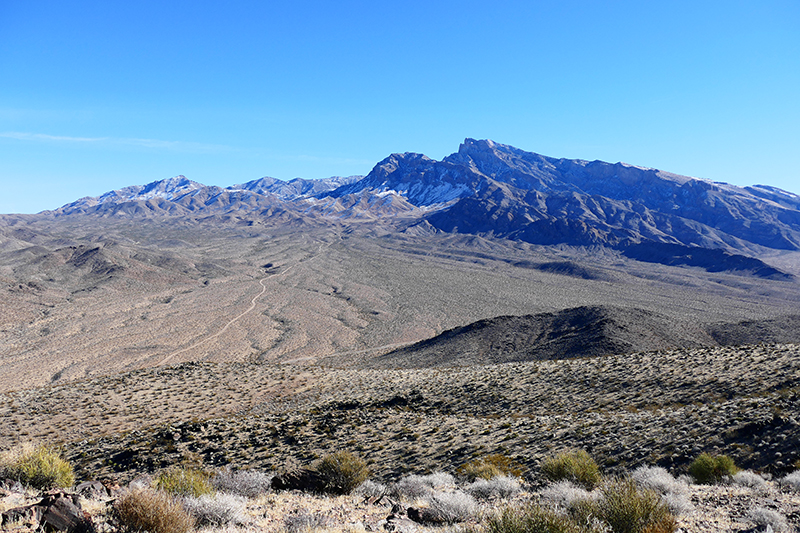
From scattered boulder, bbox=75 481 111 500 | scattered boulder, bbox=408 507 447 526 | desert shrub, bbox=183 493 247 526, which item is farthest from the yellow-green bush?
scattered boulder, bbox=75 481 111 500

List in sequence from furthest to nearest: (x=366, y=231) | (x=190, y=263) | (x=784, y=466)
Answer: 1. (x=366, y=231)
2. (x=190, y=263)
3. (x=784, y=466)

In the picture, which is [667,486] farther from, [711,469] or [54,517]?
[54,517]

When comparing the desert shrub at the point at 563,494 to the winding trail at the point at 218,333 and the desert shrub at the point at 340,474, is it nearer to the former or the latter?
the desert shrub at the point at 340,474

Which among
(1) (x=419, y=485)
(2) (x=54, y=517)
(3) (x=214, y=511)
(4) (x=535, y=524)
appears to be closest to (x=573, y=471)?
(1) (x=419, y=485)

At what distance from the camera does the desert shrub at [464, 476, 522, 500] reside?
903cm

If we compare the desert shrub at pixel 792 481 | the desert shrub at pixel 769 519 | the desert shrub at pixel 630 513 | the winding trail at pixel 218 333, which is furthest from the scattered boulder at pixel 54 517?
the winding trail at pixel 218 333

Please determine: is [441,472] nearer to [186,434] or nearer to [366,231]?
[186,434]

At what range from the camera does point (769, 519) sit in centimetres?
648

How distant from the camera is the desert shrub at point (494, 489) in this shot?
29.6ft

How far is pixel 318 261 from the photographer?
11194cm

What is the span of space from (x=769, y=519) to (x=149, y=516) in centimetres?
854

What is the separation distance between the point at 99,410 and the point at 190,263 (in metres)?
83.5

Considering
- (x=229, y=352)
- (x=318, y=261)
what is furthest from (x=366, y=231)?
(x=229, y=352)

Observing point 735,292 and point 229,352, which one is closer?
point 229,352
